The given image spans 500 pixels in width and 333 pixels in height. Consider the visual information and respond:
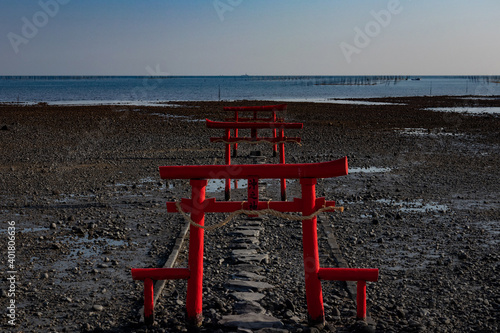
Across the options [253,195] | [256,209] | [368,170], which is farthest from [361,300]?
[368,170]

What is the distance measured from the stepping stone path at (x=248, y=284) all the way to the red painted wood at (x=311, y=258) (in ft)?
1.21

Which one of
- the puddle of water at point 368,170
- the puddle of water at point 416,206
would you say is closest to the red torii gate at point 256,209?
the puddle of water at point 416,206

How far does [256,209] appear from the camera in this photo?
14.9ft

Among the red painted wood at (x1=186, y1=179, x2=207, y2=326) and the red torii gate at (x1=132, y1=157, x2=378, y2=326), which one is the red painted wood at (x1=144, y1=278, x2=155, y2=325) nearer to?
the red torii gate at (x1=132, y1=157, x2=378, y2=326)

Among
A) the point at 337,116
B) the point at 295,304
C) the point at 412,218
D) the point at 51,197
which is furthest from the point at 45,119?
the point at 295,304

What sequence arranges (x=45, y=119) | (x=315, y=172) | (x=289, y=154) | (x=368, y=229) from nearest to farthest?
1. (x=315, y=172)
2. (x=368, y=229)
3. (x=289, y=154)
4. (x=45, y=119)

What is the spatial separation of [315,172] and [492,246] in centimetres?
429

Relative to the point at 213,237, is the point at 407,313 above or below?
below

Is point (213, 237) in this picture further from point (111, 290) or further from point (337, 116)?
point (337, 116)

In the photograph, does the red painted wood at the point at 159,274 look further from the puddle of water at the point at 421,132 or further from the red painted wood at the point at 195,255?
the puddle of water at the point at 421,132

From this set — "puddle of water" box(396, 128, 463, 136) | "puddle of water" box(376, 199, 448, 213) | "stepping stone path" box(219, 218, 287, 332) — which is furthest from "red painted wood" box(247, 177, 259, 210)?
"puddle of water" box(396, 128, 463, 136)

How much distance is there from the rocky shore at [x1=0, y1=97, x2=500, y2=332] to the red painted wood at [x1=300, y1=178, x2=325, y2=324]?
0.57ft

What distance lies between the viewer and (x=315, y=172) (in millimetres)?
4332

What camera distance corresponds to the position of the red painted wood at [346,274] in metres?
4.40
